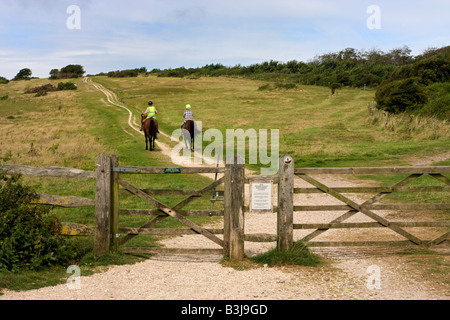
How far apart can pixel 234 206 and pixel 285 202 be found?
879mm

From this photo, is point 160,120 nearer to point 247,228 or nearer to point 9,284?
point 247,228

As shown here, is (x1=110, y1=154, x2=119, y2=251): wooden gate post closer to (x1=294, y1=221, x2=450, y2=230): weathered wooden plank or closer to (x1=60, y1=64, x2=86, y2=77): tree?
(x1=294, y1=221, x2=450, y2=230): weathered wooden plank

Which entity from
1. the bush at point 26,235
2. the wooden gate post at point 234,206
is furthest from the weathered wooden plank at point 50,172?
the wooden gate post at point 234,206

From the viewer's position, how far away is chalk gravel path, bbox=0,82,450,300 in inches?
255

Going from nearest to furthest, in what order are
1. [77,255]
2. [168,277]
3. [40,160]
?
1. [168,277]
2. [77,255]
3. [40,160]

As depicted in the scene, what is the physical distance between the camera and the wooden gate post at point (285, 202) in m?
7.84

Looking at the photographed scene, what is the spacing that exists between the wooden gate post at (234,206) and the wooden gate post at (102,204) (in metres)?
2.01

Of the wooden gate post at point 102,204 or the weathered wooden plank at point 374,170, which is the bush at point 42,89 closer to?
the wooden gate post at point 102,204

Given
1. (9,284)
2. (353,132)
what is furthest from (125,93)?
(9,284)

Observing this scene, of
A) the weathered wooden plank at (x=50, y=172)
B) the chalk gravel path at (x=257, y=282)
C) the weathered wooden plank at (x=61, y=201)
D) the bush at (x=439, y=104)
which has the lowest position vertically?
the chalk gravel path at (x=257, y=282)

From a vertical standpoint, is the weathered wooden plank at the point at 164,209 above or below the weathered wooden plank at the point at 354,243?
above

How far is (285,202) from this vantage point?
26.0ft

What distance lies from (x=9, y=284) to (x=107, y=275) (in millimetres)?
1414
